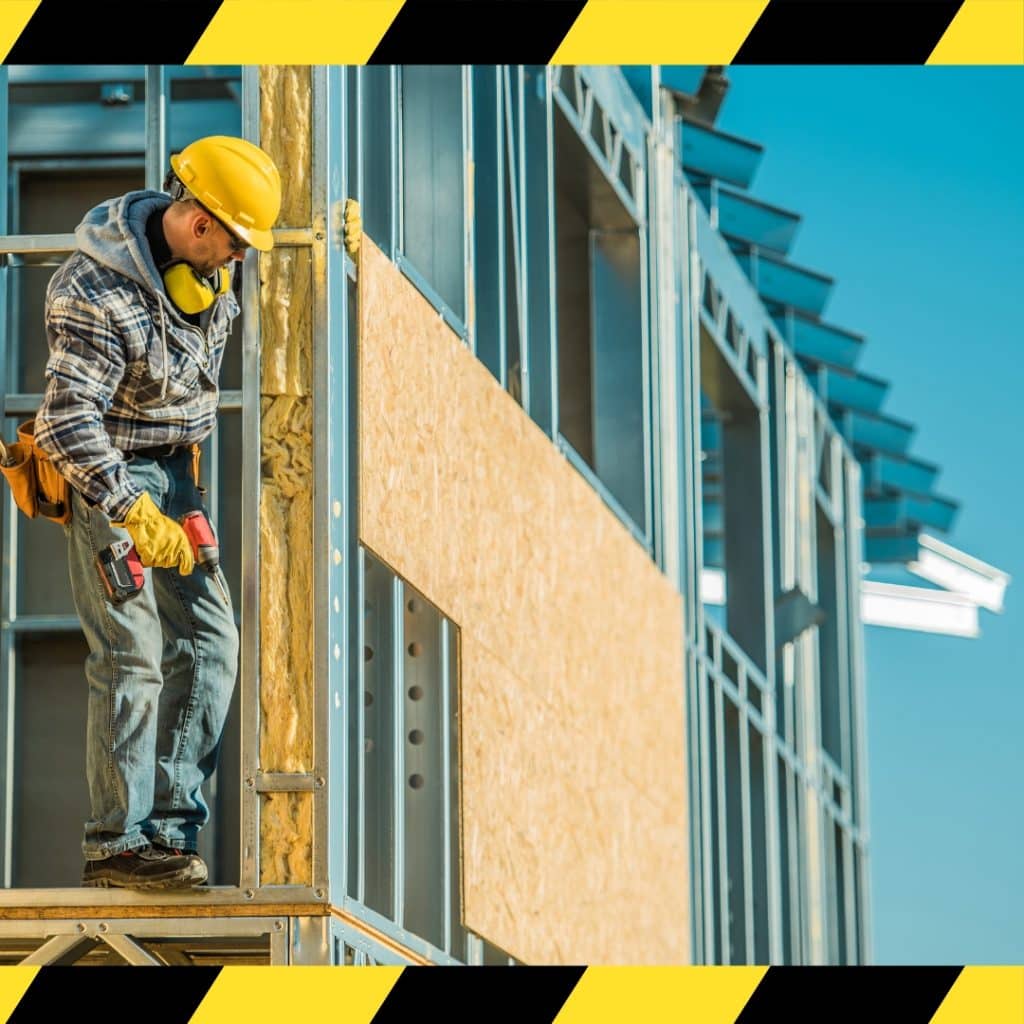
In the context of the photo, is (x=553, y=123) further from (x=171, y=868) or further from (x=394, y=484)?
(x=171, y=868)

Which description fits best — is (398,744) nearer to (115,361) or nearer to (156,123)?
(115,361)

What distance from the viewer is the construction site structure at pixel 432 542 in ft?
30.0

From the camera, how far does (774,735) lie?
23844 millimetres

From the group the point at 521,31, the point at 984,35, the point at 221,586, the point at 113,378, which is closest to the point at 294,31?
the point at 521,31

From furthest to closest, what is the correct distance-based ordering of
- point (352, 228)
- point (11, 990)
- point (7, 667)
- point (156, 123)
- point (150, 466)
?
point (7, 667)
point (156, 123)
point (352, 228)
point (150, 466)
point (11, 990)

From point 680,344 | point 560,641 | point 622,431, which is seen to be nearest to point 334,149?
point 560,641

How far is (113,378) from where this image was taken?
28.3ft

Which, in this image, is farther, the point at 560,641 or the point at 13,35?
the point at 560,641

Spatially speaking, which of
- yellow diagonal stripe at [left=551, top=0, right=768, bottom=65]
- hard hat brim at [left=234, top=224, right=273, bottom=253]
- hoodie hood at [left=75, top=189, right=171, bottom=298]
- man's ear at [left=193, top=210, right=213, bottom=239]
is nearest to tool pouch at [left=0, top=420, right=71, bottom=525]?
hoodie hood at [left=75, top=189, right=171, bottom=298]

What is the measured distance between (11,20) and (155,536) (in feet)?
6.47

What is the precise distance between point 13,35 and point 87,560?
1966 millimetres

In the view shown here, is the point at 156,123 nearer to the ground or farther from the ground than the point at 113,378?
farther from the ground

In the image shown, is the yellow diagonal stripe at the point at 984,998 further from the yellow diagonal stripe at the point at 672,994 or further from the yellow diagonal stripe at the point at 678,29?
the yellow diagonal stripe at the point at 678,29

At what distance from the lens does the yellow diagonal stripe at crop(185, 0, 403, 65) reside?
26.4ft
